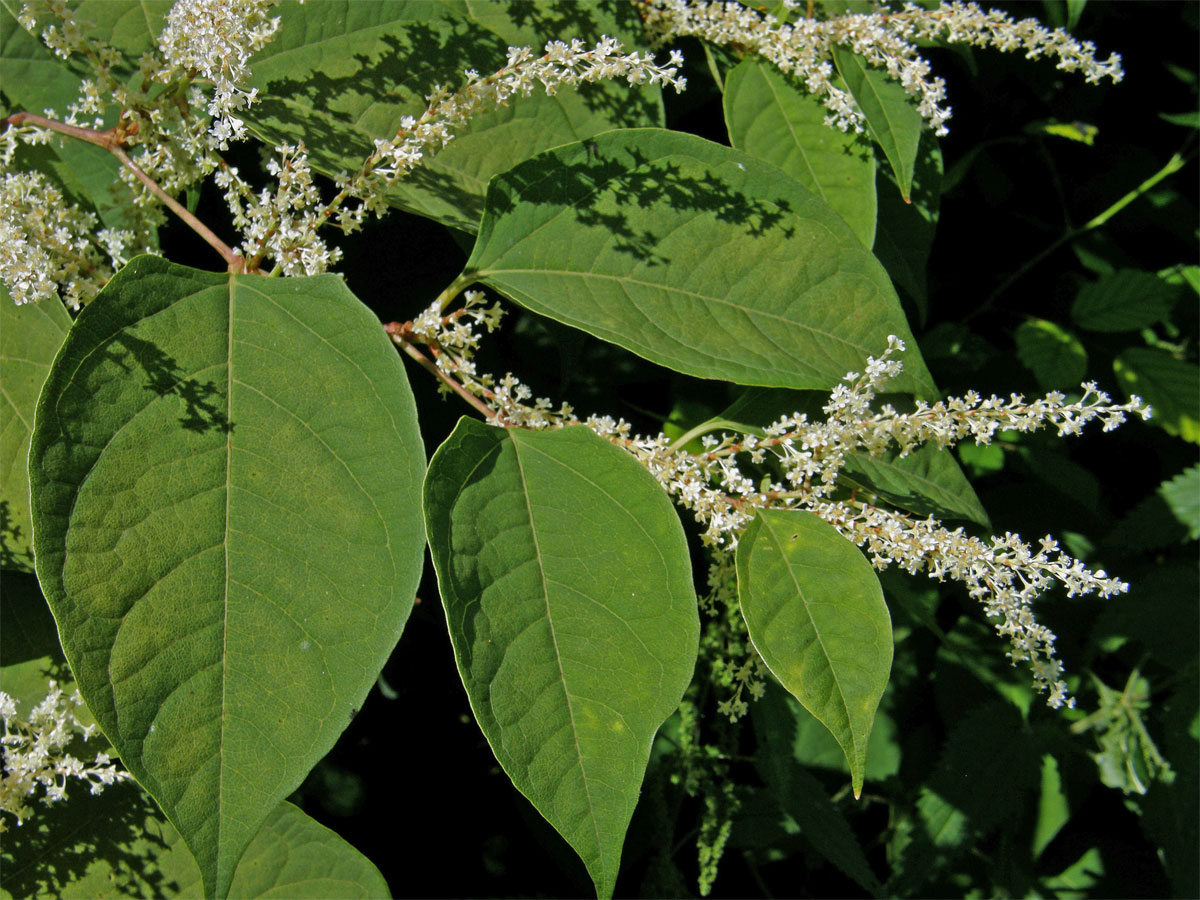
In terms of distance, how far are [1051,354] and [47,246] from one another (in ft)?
6.33

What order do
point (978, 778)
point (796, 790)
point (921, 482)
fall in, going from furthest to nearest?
point (978, 778) → point (796, 790) → point (921, 482)

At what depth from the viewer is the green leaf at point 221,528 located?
71cm

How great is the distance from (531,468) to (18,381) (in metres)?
0.57

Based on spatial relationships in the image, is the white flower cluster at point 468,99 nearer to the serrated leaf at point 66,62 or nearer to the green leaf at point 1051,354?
the serrated leaf at point 66,62

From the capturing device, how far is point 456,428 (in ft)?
2.73

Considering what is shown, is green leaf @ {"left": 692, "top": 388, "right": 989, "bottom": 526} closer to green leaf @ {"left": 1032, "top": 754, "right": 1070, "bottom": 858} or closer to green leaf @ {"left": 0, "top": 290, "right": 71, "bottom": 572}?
green leaf @ {"left": 0, "top": 290, "right": 71, "bottom": 572}

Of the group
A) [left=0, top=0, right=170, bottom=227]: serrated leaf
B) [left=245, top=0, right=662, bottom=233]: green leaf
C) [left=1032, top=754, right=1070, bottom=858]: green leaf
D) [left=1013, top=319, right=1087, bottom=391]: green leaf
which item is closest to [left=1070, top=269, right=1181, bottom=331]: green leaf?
[left=1013, top=319, right=1087, bottom=391]: green leaf

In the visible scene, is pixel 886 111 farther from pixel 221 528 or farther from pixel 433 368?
pixel 221 528

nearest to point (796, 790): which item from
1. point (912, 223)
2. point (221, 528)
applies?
point (912, 223)

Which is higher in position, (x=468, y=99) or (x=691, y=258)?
(x=468, y=99)

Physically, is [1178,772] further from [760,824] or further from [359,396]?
[359,396]

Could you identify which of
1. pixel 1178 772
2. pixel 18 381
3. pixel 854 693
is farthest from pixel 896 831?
pixel 18 381

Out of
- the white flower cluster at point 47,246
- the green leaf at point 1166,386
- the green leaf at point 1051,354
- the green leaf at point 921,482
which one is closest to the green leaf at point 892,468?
the green leaf at point 921,482

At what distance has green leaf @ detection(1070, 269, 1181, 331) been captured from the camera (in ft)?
6.75
